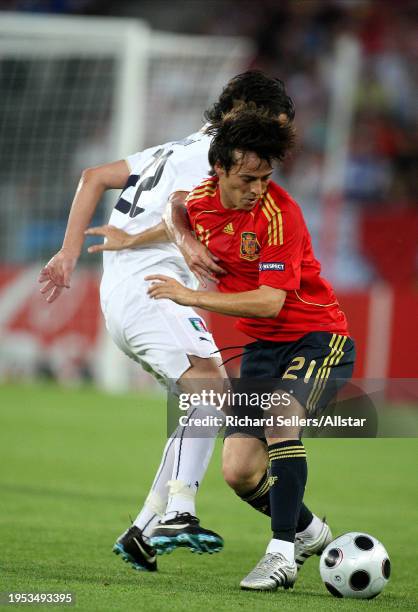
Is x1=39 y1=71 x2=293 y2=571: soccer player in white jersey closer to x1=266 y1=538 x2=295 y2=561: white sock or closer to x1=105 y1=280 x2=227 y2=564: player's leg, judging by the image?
x1=105 y1=280 x2=227 y2=564: player's leg

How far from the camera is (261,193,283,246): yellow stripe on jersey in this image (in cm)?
461

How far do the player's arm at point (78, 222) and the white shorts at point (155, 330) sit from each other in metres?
0.26

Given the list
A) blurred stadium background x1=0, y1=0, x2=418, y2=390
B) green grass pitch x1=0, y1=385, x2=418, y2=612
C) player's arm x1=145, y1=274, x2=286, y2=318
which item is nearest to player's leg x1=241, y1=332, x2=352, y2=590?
green grass pitch x1=0, y1=385, x2=418, y2=612

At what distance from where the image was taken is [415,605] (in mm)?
4449

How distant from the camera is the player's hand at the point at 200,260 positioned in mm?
4840

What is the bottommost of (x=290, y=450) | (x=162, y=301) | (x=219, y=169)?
(x=290, y=450)

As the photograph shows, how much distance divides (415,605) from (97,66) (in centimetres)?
1124

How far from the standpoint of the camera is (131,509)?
715 cm

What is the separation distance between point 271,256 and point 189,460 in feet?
3.37

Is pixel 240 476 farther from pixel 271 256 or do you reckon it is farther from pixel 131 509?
pixel 131 509

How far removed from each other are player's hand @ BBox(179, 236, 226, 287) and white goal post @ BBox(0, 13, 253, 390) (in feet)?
31.3

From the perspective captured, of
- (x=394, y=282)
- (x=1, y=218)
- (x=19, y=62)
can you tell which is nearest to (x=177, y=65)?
(x=19, y=62)

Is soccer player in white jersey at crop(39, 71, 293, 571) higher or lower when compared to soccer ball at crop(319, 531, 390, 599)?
higher

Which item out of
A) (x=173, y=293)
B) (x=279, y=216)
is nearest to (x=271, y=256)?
(x=279, y=216)
